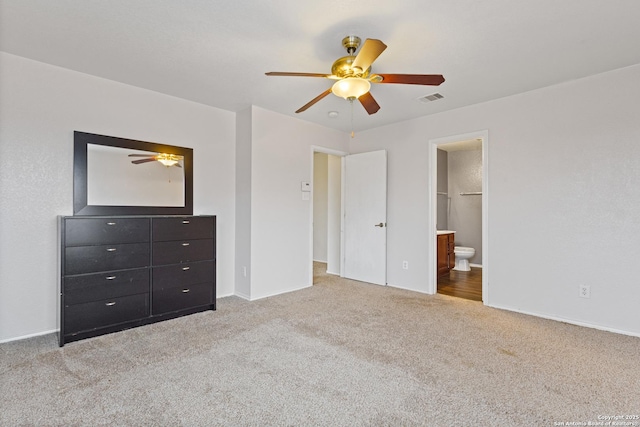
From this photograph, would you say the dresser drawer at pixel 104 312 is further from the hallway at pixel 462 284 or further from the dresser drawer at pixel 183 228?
the hallway at pixel 462 284

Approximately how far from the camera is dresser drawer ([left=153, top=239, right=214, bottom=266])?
317cm

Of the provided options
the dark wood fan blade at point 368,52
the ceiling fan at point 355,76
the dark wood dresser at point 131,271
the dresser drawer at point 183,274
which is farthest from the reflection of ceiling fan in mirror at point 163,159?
the dark wood fan blade at point 368,52

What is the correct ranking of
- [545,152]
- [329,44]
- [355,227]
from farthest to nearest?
[355,227] → [545,152] → [329,44]

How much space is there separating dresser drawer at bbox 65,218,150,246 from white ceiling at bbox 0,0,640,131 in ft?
4.73

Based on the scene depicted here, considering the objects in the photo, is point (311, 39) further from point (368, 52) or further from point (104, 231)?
point (104, 231)

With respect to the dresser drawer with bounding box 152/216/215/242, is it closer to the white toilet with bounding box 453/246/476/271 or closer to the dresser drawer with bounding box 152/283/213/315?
the dresser drawer with bounding box 152/283/213/315

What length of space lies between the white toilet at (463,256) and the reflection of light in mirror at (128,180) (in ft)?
16.1

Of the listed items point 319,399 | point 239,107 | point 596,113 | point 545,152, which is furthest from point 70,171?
point 596,113

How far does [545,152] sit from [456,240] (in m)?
3.68

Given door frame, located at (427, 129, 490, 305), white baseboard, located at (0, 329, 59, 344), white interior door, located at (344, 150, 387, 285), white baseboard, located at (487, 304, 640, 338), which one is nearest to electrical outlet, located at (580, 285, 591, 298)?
white baseboard, located at (487, 304, 640, 338)

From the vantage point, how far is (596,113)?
3035 millimetres

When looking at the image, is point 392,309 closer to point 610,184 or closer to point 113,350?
point 610,184

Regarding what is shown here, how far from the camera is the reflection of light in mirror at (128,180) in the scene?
3.07 metres

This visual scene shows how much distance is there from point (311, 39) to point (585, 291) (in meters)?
3.54
